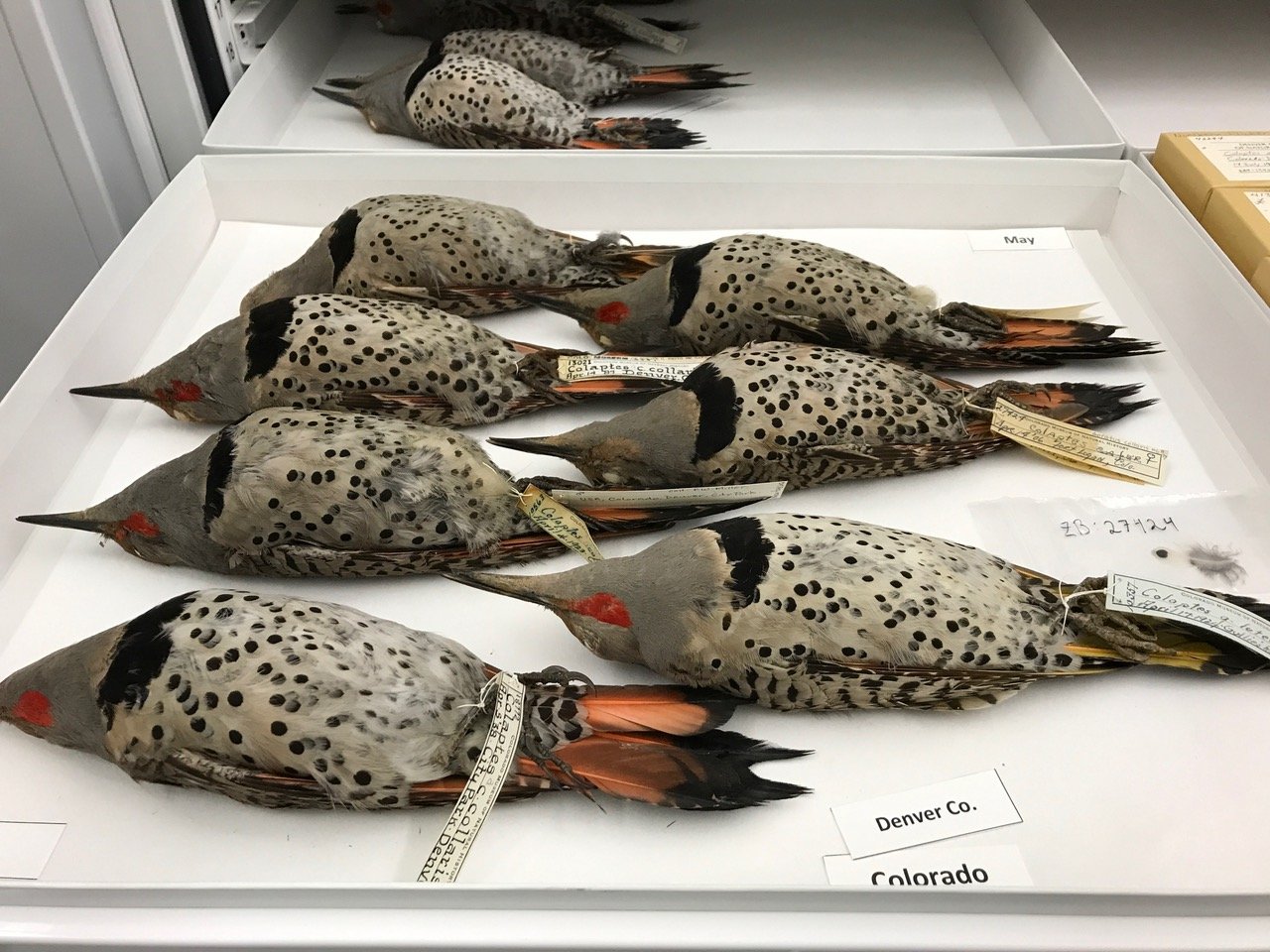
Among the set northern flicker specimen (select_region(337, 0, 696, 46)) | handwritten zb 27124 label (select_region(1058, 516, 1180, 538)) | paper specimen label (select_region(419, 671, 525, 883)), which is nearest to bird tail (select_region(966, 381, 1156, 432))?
handwritten zb 27124 label (select_region(1058, 516, 1180, 538))

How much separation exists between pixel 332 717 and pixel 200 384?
810mm

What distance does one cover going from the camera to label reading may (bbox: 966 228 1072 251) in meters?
2.06

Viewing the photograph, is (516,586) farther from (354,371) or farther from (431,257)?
(431,257)

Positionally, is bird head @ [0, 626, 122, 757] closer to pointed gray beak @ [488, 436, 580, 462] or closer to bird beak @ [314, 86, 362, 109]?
pointed gray beak @ [488, 436, 580, 462]

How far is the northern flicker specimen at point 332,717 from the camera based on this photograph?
1.13 metres

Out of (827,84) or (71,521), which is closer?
(71,521)

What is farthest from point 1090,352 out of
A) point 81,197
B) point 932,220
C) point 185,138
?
point 81,197

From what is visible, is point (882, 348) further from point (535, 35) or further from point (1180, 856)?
point (535, 35)

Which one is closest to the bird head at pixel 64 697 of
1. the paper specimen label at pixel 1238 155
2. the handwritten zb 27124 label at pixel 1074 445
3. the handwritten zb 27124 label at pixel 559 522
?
the handwritten zb 27124 label at pixel 559 522

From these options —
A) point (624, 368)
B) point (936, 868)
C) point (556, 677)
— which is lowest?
point (936, 868)

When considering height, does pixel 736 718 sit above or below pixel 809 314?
below

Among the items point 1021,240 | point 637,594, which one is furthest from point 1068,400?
point 637,594

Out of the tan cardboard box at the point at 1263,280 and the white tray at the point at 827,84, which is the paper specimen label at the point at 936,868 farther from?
the white tray at the point at 827,84

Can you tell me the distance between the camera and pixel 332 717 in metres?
1.12
